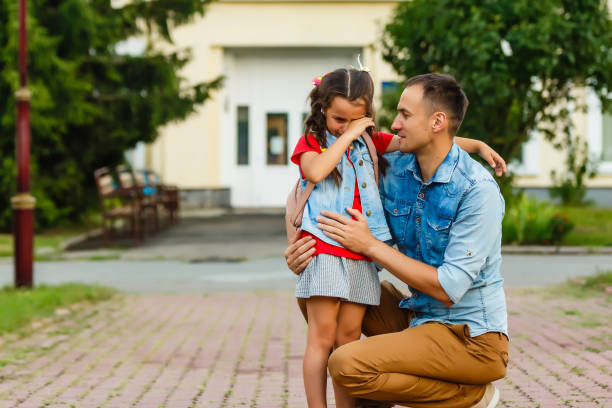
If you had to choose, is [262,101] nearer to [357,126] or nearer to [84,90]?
[84,90]

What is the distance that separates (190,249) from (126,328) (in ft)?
20.8

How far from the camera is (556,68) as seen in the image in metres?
12.4

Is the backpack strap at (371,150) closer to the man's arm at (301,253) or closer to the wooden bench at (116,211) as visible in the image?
the man's arm at (301,253)

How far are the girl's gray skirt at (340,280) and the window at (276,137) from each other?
19239mm

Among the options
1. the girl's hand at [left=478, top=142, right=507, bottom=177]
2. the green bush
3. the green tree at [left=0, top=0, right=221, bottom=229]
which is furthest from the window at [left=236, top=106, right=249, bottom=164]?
the girl's hand at [left=478, top=142, right=507, bottom=177]

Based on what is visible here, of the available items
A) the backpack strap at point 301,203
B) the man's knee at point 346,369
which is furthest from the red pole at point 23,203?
the man's knee at point 346,369

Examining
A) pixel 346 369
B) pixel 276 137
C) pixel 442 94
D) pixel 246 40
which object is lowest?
pixel 346 369

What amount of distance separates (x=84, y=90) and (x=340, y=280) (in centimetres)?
1215

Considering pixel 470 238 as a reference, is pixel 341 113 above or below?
above

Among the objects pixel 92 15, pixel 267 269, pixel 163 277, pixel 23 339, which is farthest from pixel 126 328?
pixel 92 15

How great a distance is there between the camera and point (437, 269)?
342 cm

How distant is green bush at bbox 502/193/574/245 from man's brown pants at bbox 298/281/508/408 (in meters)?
9.87

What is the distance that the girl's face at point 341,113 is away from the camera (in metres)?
3.58

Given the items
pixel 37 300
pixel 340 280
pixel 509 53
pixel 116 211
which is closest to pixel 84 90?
pixel 116 211
